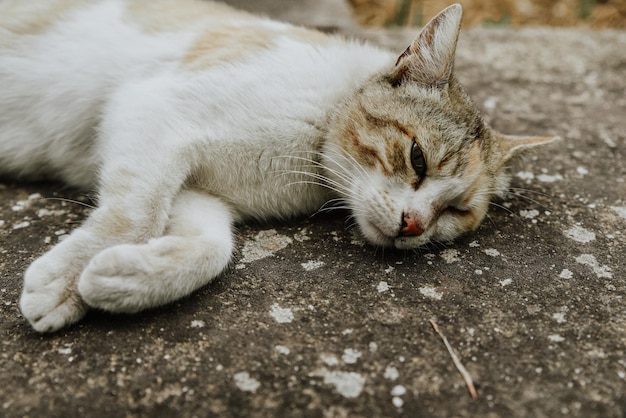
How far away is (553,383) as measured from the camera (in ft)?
4.85

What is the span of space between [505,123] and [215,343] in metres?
2.23

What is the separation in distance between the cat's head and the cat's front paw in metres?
0.94

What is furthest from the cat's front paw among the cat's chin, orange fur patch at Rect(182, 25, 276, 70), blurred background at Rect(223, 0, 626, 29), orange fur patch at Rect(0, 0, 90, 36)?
blurred background at Rect(223, 0, 626, 29)

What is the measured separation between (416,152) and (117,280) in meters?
1.10

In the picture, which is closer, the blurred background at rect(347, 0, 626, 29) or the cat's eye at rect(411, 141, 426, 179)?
the cat's eye at rect(411, 141, 426, 179)

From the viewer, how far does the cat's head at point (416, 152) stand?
2004 millimetres

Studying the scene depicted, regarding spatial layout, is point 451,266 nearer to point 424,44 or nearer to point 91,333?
point 424,44

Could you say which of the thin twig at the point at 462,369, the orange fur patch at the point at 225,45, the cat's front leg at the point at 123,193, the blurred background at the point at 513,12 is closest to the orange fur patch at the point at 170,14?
the orange fur patch at the point at 225,45

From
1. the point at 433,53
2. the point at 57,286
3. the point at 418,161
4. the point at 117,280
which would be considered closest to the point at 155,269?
the point at 117,280

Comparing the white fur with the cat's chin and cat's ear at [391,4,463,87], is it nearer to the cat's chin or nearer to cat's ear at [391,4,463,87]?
cat's ear at [391,4,463,87]

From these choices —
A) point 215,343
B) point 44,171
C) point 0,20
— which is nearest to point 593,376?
point 215,343

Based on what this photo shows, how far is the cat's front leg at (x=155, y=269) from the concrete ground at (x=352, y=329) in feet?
0.22

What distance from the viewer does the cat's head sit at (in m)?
2.00

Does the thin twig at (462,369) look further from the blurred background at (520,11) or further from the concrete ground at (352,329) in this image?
the blurred background at (520,11)
